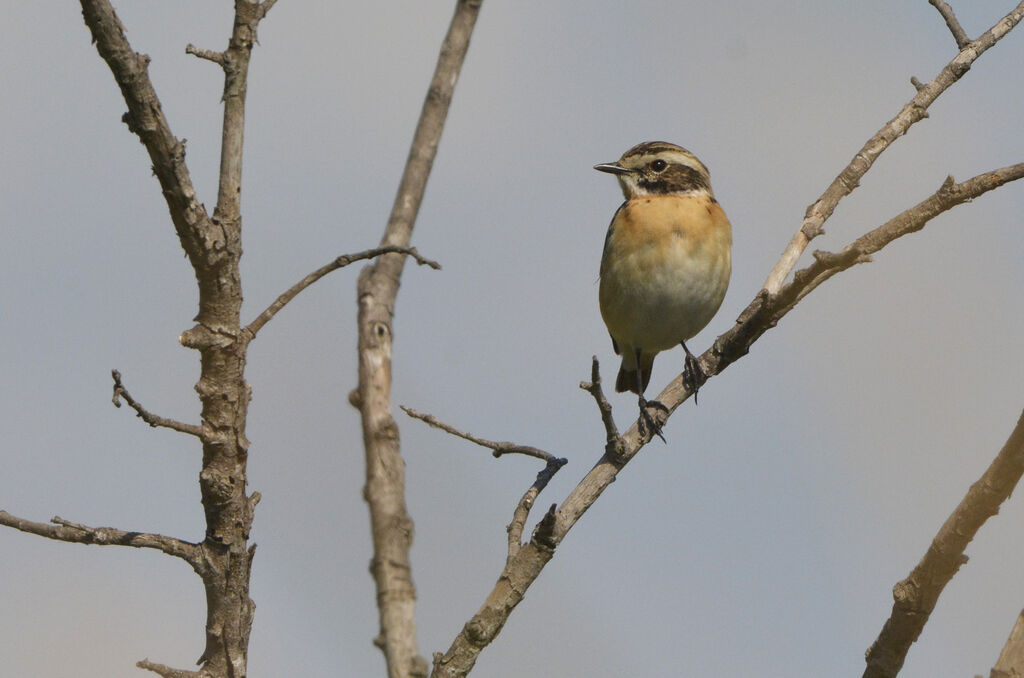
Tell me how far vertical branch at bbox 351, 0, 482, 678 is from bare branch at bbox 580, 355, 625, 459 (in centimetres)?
289

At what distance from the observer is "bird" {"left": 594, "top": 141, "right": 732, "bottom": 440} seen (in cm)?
862

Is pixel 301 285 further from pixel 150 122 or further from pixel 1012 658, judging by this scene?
pixel 1012 658

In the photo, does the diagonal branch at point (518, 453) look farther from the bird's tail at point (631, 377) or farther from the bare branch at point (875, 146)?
the bird's tail at point (631, 377)

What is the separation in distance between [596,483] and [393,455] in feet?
11.6

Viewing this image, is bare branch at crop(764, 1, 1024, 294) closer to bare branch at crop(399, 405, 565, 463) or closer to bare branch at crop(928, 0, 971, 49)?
bare branch at crop(928, 0, 971, 49)

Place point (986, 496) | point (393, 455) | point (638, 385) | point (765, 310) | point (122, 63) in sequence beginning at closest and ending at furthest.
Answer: point (986, 496) → point (122, 63) → point (765, 310) → point (393, 455) → point (638, 385)

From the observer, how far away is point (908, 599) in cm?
411

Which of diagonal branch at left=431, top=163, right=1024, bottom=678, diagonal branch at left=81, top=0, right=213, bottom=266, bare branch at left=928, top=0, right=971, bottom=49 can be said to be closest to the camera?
diagonal branch at left=81, top=0, right=213, bottom=266

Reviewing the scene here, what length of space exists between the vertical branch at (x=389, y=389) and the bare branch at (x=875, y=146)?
11.6 ft

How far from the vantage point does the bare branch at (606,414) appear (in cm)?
442

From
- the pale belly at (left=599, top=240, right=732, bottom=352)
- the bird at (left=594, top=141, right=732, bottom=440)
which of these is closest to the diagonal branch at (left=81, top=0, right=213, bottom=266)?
the bird at (left=594, top=141, right=732, bottom=440)

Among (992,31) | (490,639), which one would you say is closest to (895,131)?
(992,31)

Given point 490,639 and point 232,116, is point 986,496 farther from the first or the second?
point 232,116

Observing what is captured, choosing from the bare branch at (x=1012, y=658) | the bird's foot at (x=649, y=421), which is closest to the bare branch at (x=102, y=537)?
the bird's foot at (x=649, y=421)
